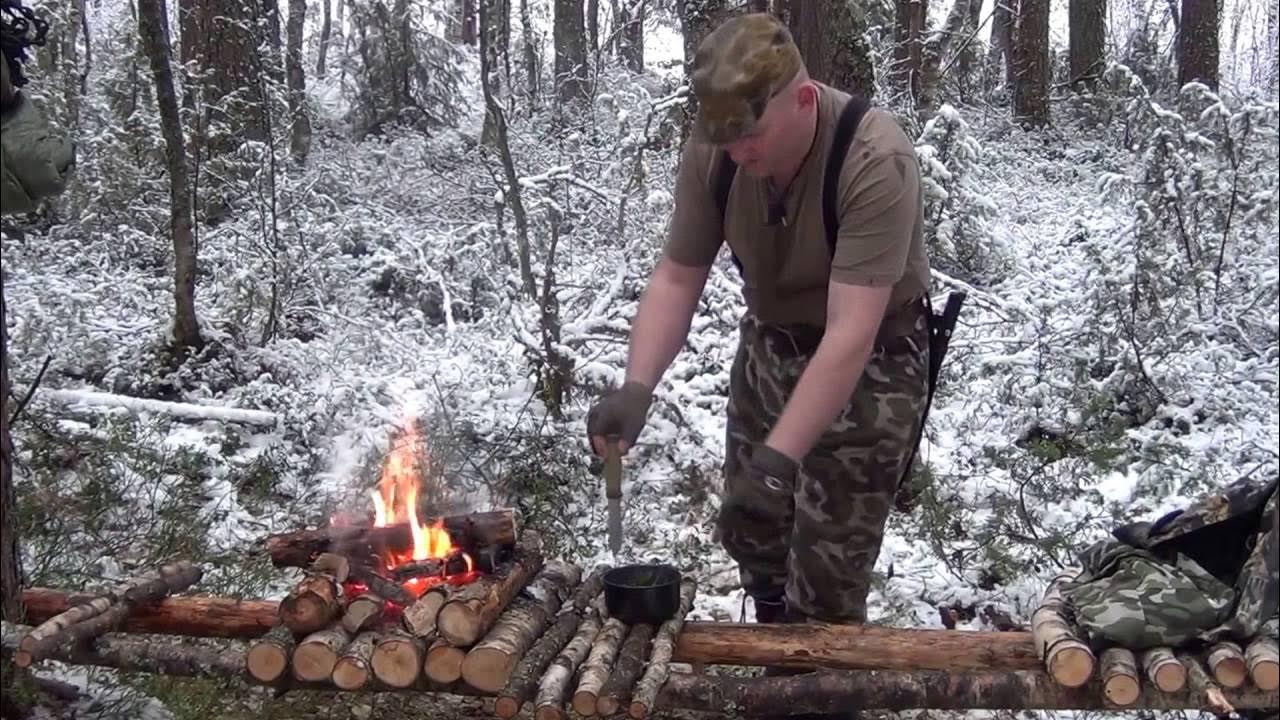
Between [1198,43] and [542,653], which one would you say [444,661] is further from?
[1198,43]

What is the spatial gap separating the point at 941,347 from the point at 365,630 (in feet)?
6.77

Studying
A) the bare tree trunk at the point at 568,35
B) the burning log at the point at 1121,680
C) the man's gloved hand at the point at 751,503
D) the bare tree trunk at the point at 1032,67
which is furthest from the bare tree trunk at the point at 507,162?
the bare tree trunk at the point at 1032,67

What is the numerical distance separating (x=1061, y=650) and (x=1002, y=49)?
14556 millimetres

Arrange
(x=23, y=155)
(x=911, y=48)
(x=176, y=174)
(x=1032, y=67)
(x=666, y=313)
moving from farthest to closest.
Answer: (x=1032, y=67), (x=911, y=48), (x=176, y=174), (x=666, y=313), (x=23, y=155)

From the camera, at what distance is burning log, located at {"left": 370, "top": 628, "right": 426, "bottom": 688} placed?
3020 mm

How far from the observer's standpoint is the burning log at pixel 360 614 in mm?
3156

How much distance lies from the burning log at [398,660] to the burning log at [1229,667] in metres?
2.17

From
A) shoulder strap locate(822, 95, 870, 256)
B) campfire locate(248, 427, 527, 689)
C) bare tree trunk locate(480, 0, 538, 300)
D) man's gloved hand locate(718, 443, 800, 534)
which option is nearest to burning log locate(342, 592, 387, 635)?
campfire locate(248, 427, 527, 689)

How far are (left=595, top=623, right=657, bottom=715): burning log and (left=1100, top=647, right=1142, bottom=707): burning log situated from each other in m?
1.28

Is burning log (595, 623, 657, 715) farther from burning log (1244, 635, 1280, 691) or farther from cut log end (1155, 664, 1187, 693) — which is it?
burning log (1244, 635, 1280, 691)

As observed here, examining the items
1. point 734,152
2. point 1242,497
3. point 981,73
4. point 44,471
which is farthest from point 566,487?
point 981,73

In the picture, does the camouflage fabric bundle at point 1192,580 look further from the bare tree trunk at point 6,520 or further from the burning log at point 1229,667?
the bare tree trunk at point 6,520

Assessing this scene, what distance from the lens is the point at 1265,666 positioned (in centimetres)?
275

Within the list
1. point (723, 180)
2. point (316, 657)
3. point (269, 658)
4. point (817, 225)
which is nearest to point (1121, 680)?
point (817, 225)
